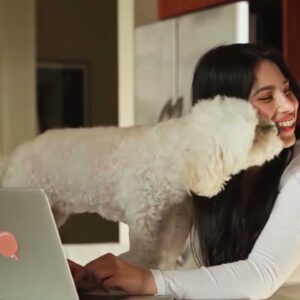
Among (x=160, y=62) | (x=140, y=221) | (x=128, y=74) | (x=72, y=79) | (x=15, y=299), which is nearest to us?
(x=15, y=299)

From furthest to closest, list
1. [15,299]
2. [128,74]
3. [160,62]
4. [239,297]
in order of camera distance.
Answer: [128,74]
[160,62]
[239,297]
[15,299]

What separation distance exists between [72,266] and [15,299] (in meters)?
0.22

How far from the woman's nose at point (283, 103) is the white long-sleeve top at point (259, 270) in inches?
4.4

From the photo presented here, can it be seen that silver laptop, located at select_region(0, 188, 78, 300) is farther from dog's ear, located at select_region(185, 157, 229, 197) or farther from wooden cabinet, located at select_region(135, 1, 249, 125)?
wooden cabinet, located at select_region(135, 1, 249, 125)

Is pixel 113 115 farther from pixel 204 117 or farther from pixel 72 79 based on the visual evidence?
pixel 204 117

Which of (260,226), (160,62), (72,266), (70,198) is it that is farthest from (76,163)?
(160,62)

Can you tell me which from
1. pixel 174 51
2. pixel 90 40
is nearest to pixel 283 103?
pixel 174 51

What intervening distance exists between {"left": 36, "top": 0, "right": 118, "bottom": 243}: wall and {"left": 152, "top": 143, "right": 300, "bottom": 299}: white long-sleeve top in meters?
2.59

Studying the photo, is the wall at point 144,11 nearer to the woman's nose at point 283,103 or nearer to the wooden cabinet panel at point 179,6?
the wooden cabinet panel at point 179,6

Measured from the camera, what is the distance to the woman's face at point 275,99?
110cm

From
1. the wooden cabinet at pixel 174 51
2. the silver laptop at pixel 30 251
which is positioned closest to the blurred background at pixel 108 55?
the wooden cabinet at pixel 174 51

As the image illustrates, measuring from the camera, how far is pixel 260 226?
3.86 feet

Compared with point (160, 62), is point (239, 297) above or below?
below

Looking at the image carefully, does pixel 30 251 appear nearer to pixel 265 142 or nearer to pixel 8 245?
pixel 8 245
